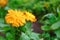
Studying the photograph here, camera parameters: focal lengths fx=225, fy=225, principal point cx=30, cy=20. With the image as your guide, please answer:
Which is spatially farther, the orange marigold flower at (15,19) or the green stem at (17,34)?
the green stem at (17,34)

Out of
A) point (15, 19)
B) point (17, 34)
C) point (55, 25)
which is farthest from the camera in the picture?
point (55, 25)

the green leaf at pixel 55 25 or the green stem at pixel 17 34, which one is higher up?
the green leaf at pixel 55 25

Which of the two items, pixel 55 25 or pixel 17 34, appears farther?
pixel 55 25

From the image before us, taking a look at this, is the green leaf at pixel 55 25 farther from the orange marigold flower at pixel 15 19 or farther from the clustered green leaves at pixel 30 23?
the orange marigold flower at pixel 15 19

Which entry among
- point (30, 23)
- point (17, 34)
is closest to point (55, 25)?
point (30, 23)

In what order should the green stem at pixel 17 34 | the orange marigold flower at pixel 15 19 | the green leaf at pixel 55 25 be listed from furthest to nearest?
the green leaf at pixel 55 25 < the green stem at pixel 17 34 < the orange marigold flower at pixel 15 19

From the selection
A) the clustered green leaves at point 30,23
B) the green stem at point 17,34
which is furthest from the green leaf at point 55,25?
the green stem at point 17,34

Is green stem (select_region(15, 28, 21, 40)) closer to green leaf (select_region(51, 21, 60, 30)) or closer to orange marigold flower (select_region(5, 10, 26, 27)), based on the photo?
orange marigold flower (select_region(5, 10, 26, 27))

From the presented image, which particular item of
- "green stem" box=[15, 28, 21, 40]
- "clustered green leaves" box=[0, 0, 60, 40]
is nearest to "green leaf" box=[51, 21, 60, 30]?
"clustered green leaves" box=[0, 0, 60, 40]

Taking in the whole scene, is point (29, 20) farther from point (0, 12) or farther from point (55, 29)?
point (0, 12)

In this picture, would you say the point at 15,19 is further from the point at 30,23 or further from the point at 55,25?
the point at 55,25

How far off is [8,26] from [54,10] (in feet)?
3.87

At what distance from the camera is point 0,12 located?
12.0 ft

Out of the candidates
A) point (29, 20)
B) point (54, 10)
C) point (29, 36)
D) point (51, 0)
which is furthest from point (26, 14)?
point (51, 0)
